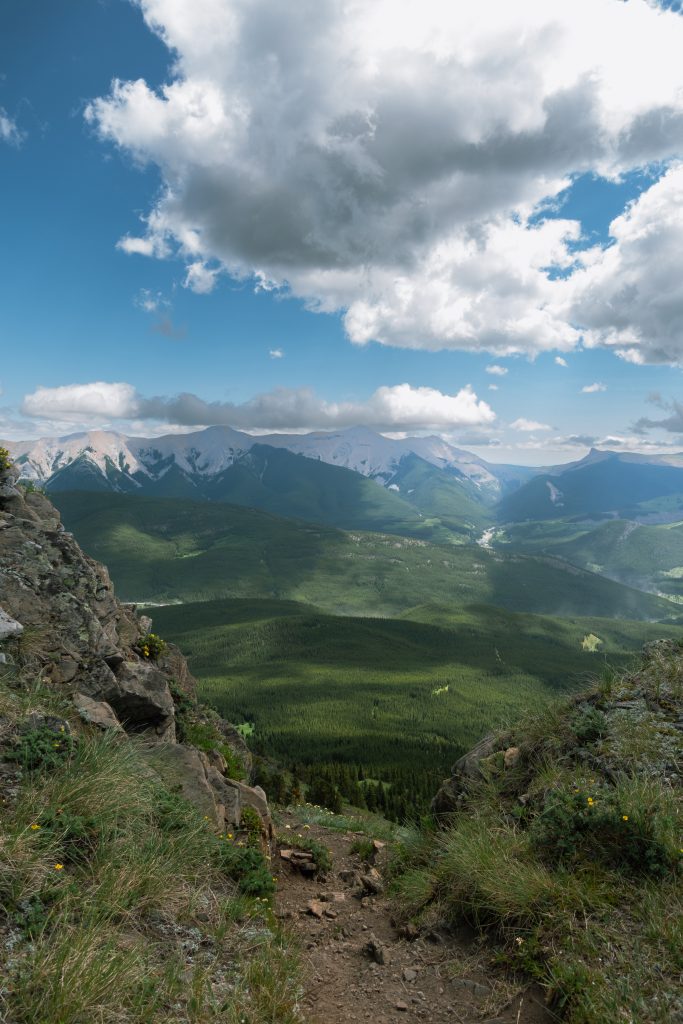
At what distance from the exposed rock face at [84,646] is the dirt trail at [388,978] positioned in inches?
118

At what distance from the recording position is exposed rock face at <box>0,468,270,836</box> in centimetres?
1009

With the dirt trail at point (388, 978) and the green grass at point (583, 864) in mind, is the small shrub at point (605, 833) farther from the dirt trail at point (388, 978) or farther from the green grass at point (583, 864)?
the dirt trail at point (388, 978)

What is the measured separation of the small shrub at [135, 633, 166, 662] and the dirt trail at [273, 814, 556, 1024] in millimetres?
7990

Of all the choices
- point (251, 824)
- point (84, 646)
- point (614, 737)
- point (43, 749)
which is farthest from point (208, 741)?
point (614, 737)

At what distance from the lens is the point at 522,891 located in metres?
7.02

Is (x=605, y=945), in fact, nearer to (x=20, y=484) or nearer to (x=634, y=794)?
(x=634, y=794)

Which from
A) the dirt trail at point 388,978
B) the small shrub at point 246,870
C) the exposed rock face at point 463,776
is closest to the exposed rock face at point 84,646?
the small shrub at point 246,870

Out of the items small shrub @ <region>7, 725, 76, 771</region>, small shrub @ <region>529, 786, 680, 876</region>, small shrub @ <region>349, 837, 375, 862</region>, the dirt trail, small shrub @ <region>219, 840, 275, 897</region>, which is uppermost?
small shrub @ <region>7, 725, 76, 771</region>

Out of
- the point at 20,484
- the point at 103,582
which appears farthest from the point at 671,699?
the point at 20,484

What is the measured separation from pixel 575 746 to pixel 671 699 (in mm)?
2285

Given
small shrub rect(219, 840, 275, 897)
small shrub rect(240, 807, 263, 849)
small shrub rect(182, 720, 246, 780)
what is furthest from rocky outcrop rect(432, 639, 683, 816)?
small shrub rect(182, 720, 246, 780)

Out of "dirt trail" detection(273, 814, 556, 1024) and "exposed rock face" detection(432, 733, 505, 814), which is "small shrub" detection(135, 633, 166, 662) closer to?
"dirt trail" detection(273, 814, 556, 1024)

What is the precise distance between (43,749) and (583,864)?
7991 mm

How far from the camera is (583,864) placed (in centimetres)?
728
